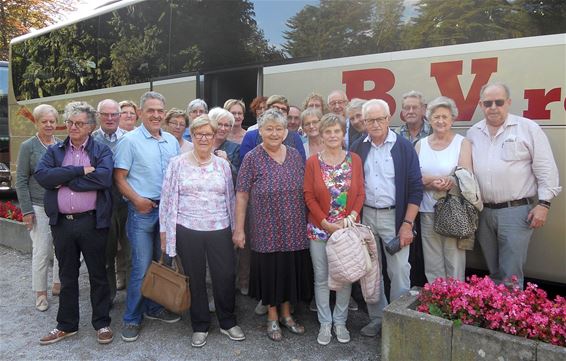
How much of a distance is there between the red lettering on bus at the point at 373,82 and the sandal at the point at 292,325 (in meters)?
2.12

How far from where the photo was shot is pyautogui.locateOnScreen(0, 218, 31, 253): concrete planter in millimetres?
6203

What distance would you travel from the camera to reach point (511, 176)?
3.34 m

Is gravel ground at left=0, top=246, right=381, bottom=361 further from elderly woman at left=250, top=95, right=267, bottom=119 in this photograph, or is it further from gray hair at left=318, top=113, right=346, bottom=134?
elderly woman at left=250, top=95, right=267, bottom=119

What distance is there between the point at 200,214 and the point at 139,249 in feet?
2.17

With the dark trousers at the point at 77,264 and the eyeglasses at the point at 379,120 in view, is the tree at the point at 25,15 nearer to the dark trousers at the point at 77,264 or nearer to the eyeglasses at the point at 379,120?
the dark trousers at the point at 77,264

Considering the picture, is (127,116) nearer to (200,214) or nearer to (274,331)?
(200,214)

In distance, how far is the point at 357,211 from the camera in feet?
11.0

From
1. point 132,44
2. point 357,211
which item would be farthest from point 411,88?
point 132,44

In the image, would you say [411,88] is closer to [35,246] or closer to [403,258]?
[403,258]

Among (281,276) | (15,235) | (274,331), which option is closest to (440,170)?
(281,276)

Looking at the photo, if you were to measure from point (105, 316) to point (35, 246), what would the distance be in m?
1.20

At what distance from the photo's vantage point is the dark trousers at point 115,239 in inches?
163

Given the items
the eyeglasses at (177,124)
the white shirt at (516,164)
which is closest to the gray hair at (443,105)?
the white shirt at (516,164)

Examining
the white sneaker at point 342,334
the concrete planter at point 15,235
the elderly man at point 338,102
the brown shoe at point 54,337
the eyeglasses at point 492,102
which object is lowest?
the brown shoe at point 54,337
